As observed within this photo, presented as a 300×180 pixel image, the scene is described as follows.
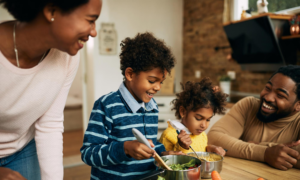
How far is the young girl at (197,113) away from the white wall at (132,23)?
2.61 meters

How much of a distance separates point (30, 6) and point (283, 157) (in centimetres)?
113

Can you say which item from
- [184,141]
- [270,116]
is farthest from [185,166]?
[270,116]

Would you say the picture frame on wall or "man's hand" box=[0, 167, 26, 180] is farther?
the picture frame on wall

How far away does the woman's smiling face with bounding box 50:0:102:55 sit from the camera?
66 centimetres

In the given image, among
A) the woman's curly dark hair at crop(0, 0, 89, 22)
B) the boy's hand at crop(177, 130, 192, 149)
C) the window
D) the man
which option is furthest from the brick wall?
the woman's curly dark hair at crop(0, 0, 89, 22)

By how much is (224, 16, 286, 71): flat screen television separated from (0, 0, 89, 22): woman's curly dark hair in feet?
7.96

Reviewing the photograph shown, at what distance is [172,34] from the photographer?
434 centimetres

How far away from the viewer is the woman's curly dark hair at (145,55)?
3.30 feet

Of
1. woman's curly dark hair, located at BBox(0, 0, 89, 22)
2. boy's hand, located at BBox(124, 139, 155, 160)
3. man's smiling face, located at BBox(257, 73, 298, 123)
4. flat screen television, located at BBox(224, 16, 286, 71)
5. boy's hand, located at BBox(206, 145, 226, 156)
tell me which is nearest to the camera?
woman's curly dark hair, located at BBox(0, 0, 89, 22)

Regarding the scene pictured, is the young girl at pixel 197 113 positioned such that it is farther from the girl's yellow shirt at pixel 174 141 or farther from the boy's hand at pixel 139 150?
the boy's hand at pixel 139 150

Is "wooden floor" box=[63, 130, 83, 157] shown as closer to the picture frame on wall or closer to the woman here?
the picture frame on wall

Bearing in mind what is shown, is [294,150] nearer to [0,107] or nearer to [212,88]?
[212,88]

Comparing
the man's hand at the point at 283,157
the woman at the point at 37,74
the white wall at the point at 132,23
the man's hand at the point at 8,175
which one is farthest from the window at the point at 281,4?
the man's hand at the point at 8,175

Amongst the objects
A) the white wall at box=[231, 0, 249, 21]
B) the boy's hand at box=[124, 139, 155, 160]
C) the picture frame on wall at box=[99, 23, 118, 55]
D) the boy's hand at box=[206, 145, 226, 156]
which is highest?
the white wall at box=[231, 0, 249, 21]
